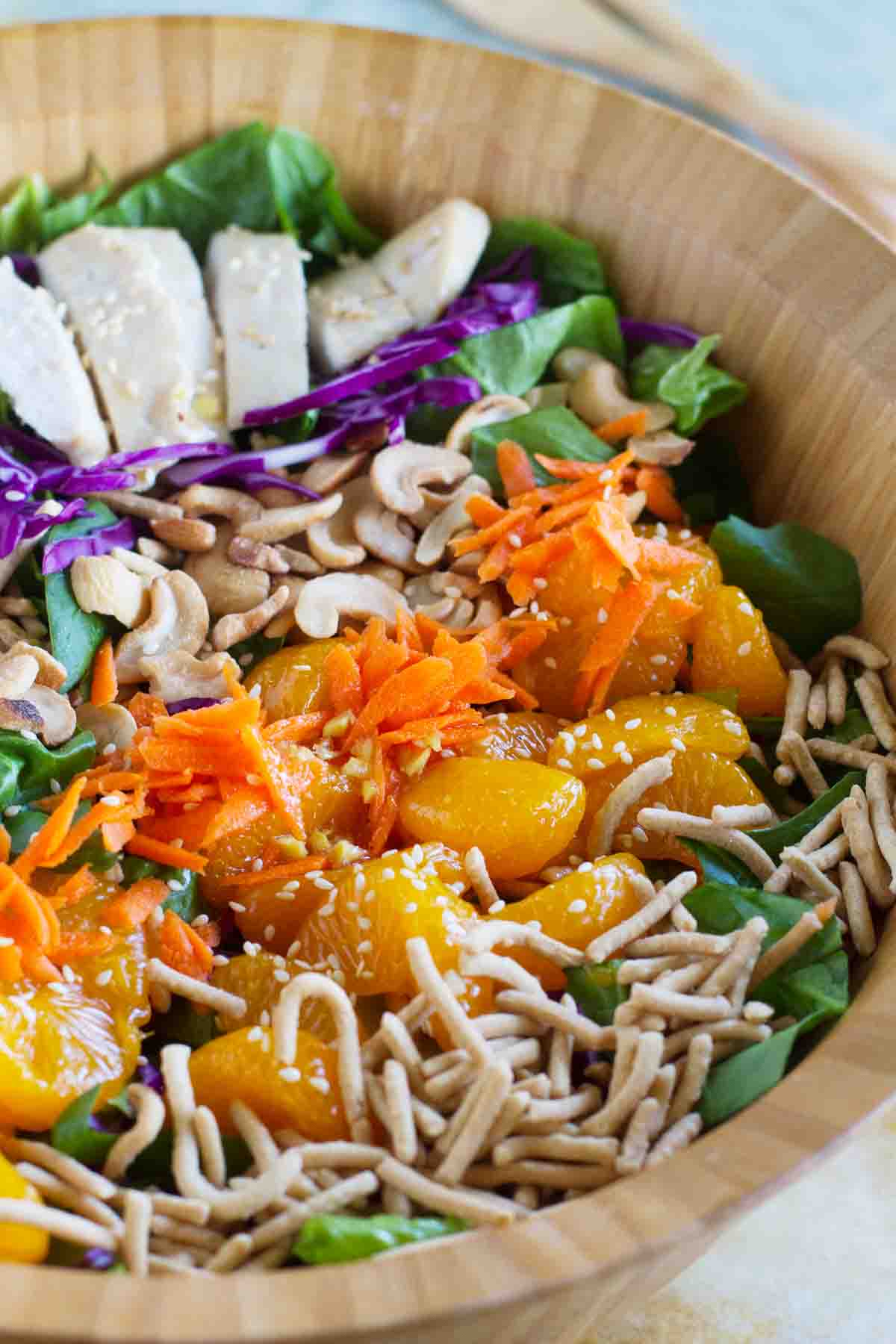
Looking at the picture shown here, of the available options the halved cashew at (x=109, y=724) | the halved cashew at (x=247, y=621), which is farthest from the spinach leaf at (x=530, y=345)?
the halved cashew at (x=109, y=724)

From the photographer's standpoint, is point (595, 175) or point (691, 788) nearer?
point (691, 788)

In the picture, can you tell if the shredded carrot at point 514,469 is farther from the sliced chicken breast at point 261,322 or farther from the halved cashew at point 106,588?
the halved cashew at point 106,588

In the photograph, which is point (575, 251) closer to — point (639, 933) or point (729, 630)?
point (729, 630)

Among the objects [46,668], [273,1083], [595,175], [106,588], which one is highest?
[595,175]

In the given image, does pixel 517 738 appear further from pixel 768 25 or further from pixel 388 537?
pixel 768 25

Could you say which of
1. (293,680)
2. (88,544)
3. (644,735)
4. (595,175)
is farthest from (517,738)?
(595,175)
